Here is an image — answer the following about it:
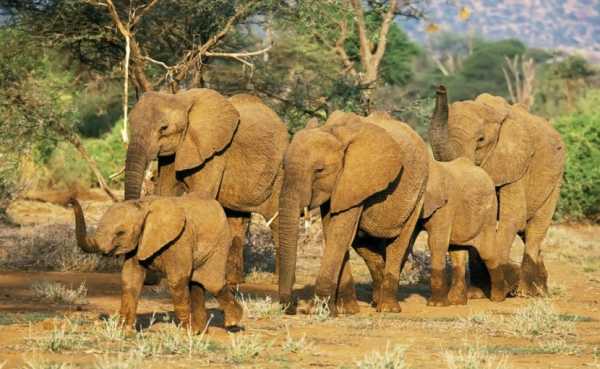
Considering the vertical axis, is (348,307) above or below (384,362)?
below

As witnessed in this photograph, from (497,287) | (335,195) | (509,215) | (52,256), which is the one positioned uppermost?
(335,195)

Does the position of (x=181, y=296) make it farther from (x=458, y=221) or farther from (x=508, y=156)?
(x=508, y=156)

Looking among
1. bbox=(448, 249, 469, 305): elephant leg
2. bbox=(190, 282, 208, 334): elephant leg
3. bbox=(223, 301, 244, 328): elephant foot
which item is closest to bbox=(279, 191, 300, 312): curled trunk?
bbox=(223, 301, 244, 328): elephant foot

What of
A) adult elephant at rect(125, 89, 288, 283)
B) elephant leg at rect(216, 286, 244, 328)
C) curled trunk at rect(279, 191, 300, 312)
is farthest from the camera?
adult elephant at rect(125, 89, 288, 283)

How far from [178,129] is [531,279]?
4.74 metres

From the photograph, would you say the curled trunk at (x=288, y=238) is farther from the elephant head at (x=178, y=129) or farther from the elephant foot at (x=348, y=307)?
the elephant head at (x=178, y=129)

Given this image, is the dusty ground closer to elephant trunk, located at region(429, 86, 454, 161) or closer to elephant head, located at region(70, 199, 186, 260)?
elephant head, located at region(70, 199, 186, 260)

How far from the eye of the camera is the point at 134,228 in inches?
390

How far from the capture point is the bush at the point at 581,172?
26.8 meters

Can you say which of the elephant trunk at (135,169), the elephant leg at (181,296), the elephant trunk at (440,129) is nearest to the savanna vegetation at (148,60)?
the elephant trunk at (135,169)

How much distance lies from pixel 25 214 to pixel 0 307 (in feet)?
36.2

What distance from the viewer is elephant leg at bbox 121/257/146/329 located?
10094mm

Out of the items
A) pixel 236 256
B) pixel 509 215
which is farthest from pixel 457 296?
pixel 236 256

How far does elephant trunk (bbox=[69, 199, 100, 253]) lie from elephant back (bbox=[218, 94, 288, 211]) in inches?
204
